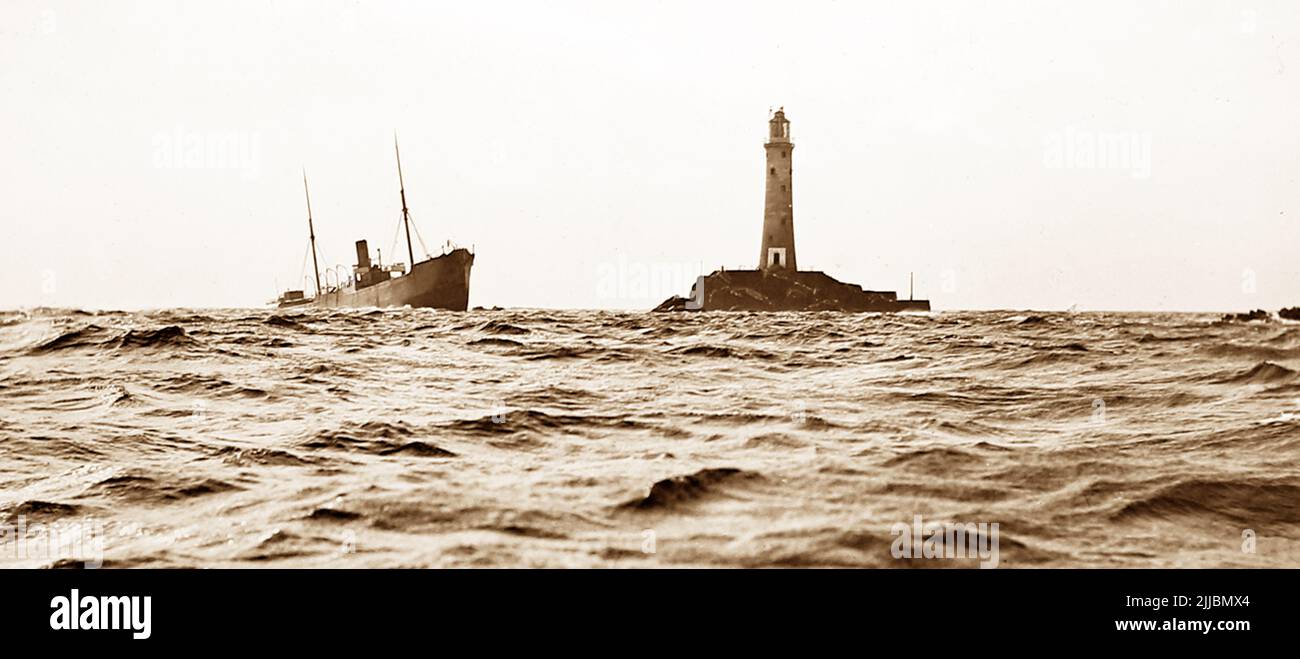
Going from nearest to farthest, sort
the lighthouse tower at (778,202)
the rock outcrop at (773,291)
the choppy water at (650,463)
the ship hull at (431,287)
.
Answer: the choppy water at (650,463) → the ship hull at (431,287) → the lighthouse tower at (778,202) → the rock outcrop at (773,291)

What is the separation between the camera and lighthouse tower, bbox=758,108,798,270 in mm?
88375

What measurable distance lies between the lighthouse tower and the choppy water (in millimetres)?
71214

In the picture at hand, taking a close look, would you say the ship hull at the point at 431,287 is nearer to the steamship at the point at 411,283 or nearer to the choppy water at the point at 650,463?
the steamship at the point at 411,283

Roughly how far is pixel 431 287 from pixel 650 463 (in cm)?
7179

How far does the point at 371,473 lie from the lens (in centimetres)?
841

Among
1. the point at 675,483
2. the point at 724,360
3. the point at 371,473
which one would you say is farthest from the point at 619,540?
the point at 724,360

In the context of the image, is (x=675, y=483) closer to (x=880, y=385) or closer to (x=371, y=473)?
(x=371, y=473)

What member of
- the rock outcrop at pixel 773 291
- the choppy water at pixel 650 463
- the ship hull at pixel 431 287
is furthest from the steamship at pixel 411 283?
the choppy water at pixel 650 463

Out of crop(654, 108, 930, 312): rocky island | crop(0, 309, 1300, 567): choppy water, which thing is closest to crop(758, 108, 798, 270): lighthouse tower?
crop(654, 108, 930, 312): rocky island

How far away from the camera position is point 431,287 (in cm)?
7812

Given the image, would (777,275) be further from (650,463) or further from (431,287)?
(650,463)

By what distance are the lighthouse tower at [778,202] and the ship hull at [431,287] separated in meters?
28.4

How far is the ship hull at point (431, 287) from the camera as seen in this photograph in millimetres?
77750
